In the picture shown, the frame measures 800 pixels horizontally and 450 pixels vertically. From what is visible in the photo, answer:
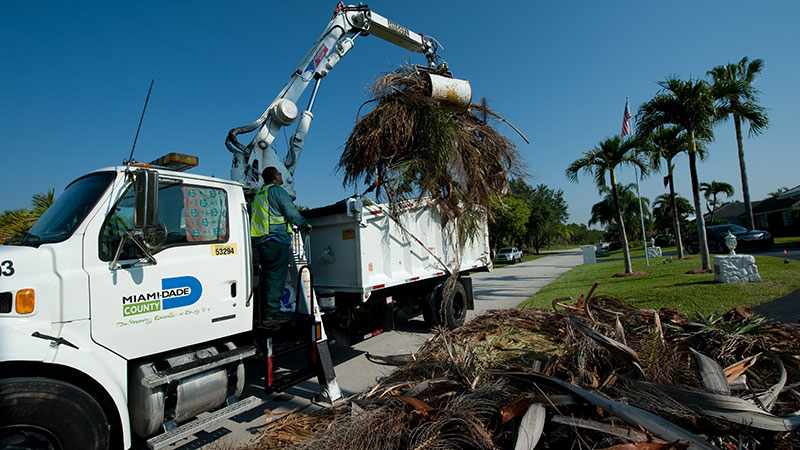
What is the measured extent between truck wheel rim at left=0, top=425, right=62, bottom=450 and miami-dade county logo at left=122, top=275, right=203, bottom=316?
891 millimetres

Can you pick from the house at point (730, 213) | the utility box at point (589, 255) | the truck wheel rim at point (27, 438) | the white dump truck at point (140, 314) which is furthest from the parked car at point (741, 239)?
the house at point (730, 213)

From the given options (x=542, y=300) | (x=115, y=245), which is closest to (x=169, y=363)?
(x=115, y=245)

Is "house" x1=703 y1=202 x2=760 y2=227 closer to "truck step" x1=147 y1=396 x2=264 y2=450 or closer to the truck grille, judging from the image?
"truck step" x1=147 y1=396 x2=264 y2=450

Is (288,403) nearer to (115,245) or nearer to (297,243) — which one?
(297,243)

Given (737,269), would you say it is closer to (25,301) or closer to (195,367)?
(195,367)

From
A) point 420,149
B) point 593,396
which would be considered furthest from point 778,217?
point 593,396

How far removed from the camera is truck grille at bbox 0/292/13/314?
264 centimetres

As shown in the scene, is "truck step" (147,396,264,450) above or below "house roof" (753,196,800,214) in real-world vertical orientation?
below

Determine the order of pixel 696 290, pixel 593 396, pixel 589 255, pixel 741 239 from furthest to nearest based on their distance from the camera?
1. pixel 589 255
2. pixel 741 239
3. pixel 696 290
4. pixel 593 396

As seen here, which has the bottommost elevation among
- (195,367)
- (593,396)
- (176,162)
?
(593,396)

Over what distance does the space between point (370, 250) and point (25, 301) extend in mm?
3461

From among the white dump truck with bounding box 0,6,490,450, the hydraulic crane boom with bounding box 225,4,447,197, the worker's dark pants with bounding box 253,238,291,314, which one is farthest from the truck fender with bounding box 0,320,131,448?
the hydraulic crane boom with bounding box 225,4,447,197

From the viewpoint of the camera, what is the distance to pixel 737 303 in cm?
696

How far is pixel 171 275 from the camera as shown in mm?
3430
